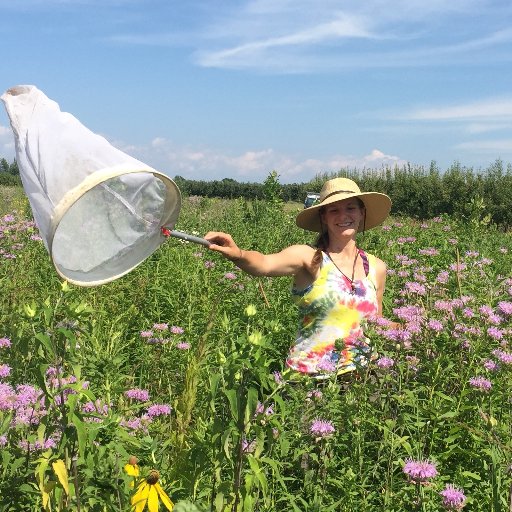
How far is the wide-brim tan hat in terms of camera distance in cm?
354

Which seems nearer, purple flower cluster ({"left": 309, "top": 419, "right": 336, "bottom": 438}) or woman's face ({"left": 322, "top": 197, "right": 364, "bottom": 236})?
purple flower cluster ({"left": 309, "top": 419, "right": 336, "bottom": 438})

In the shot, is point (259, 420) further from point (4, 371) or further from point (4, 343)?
point (4, 343)

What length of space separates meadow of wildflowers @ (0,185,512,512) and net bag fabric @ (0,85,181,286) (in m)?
0.20

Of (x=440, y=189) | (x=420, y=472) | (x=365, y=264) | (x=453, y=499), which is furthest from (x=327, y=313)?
(x=440, y=189)

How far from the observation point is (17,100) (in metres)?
2.03

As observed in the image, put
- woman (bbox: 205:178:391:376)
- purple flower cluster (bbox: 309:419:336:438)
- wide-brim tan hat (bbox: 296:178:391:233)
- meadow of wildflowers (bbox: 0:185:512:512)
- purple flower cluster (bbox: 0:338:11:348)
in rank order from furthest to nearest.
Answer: wide-brim tan hat (bbox: 296:178:391:233), woman (bbox: 205:178:391:376), purple flower cluster (bbox: 0:338:11:348), purple flower cluster (bbox: 309:419:336:438), meadow of wildflowers (bbox: 0:185:512:512)

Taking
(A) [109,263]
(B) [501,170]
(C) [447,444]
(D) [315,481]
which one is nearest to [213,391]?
(A) [109,263]

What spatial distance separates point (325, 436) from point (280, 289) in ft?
9.82

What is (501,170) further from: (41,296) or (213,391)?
(213,391)

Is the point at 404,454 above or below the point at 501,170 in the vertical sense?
above

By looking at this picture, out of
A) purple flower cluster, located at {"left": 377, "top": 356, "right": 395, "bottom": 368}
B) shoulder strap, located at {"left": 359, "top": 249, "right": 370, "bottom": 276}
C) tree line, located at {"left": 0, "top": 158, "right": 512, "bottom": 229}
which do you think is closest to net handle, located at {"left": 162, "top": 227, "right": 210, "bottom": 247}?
purple flower cluster, located at {"left": 377, "top": 356, "right": 395, "bottom": 368}

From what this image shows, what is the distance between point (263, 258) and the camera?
306 cm

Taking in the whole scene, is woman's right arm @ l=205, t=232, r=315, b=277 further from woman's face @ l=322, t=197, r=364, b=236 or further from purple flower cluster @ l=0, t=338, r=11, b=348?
purple flower cluster @ l=0, t=338, r=11, b=348

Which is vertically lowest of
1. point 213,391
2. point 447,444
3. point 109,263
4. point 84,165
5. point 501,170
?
point 501,170
